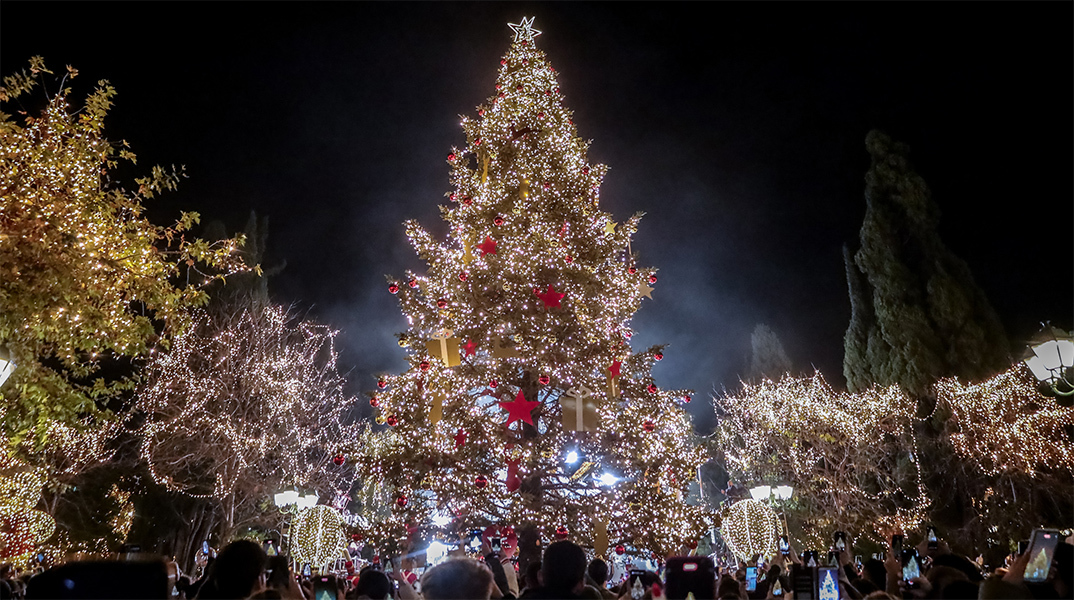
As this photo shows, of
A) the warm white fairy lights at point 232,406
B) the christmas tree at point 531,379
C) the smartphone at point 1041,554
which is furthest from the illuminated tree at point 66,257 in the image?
the warm white fairy lights at point 232,406

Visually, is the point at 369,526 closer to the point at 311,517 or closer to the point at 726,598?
the point at 311,517

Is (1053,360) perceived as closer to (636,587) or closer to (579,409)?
(636,587)

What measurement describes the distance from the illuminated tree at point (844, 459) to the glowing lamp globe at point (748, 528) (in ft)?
5.83

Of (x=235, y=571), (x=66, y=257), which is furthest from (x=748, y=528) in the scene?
(x=235, y=571)

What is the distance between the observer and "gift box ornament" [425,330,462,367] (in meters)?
14.1

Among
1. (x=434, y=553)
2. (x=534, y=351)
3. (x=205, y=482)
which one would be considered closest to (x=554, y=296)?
(x=534, y=351)

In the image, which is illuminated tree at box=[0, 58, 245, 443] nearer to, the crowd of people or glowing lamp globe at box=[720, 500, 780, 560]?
the crowd of people

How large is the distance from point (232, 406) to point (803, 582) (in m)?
22.6

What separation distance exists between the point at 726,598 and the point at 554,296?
30.8 ft

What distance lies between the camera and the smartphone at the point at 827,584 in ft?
16.5

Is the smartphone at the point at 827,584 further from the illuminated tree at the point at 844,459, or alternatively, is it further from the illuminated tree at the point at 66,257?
the illuminated tree at the point at 844,459

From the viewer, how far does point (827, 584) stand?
5.08 metres

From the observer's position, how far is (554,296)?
47.2 ft

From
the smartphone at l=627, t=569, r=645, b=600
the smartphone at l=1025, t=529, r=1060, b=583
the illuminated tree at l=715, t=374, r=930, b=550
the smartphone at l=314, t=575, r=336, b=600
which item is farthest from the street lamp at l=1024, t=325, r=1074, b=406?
the illuminated tree at l=715, t=374, r=930, b=550
